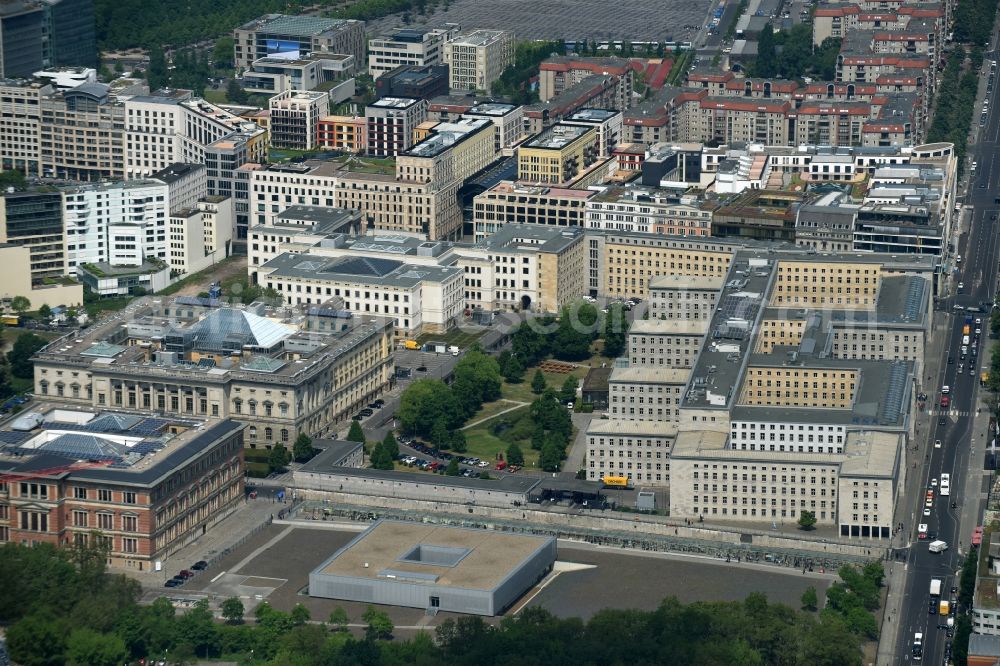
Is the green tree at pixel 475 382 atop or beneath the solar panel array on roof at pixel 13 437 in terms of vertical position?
beneath

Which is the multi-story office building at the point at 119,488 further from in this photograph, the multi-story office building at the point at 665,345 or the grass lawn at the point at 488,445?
the multi-story office building at the point at 665,345

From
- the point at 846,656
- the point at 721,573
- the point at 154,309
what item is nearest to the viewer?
the point at 846,656

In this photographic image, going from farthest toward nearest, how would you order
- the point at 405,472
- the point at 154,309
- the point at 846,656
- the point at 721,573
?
the point at 154,309 → the point at 405,472 → the point at 721,573 → the point at 846,656

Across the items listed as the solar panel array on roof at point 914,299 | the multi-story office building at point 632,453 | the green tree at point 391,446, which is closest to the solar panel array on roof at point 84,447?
the green tree at point 391,446

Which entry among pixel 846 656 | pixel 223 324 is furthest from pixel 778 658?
pixel 223 324

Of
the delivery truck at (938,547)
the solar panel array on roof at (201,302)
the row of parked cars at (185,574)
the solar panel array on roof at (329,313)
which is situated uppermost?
the solar panel array on roof at (201,302)

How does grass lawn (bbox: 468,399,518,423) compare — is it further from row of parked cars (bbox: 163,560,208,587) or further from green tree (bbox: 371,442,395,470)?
row of parked cars (bbox: 163,560,208,587)

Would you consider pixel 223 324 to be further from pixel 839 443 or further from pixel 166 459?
pixel 839 443
